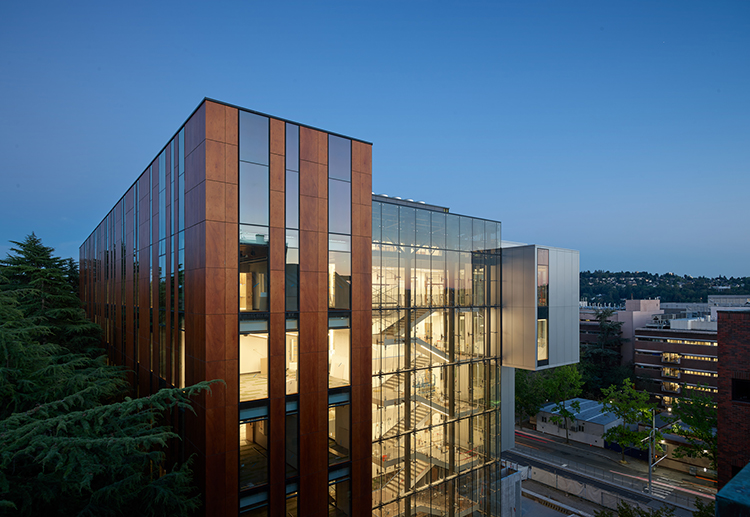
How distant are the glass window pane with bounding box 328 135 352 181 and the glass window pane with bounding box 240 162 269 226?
2629mm

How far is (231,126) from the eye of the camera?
1377 cm

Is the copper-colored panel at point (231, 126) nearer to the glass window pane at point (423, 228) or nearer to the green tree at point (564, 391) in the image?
the glass window pane at point (423, 228)

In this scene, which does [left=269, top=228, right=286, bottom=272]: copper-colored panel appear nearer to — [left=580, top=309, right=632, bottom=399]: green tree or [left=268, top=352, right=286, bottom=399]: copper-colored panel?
[left=268, top=352, right=286, bottom=399]: copper-colored panel

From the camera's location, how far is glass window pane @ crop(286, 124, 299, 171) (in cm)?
1477

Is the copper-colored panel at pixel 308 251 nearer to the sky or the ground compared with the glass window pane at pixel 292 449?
nearer to the sky

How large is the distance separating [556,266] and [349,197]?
14.0 metres

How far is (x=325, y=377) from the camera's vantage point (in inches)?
596

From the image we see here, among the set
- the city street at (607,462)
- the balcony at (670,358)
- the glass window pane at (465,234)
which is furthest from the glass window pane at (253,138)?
the balcony at (670,358)

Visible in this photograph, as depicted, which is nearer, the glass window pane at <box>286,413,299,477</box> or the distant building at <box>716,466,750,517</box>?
the distant building at <box>716,466,750,517</box>

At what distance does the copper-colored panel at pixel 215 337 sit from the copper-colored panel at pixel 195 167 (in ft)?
14.7

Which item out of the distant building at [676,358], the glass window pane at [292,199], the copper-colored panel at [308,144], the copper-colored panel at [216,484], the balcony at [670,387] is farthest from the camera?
the balcony at [670,387]

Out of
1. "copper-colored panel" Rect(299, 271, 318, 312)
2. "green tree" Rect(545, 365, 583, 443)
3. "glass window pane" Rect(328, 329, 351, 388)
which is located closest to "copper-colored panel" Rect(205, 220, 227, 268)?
"copper-colored panel" Rect(299, 271, 318, 312)

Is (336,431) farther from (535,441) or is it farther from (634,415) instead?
(535,441)

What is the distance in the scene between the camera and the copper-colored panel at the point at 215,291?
42.9 ft
